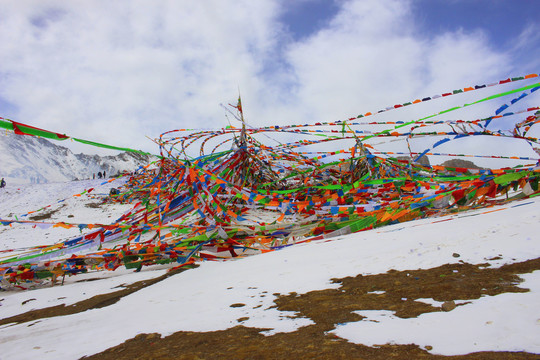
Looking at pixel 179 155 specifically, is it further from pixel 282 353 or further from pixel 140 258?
pixel 282 353

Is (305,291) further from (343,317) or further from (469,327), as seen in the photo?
(469,327)

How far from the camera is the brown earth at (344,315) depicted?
1131mm

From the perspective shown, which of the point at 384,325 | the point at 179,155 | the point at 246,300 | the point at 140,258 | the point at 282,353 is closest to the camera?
the point at 282,353

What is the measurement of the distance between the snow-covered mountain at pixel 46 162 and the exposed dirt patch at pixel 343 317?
2953 cm

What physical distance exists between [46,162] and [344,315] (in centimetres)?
5231

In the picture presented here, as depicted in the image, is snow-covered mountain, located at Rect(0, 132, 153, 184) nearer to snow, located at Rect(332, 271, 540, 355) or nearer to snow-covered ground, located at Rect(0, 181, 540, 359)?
snow-covered ground, located at Rect(0, 181, 540, 359)

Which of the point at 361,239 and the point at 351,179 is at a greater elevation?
the point at 351,179

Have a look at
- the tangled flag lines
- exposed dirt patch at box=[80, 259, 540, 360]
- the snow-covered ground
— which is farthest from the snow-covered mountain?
exposed dirt patch at box=[80, 259, 540, 360]

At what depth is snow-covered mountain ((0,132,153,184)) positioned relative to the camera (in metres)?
34.7

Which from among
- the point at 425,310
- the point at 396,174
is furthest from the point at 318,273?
the point at 396,174

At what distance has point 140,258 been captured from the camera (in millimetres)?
3846

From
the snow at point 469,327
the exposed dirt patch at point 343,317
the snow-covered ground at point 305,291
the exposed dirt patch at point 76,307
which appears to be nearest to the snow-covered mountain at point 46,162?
the exposed dirt patch at point 76,307

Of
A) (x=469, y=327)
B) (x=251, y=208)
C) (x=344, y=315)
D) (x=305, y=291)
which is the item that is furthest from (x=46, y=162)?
(x=469, y=327)

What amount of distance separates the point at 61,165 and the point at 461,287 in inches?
2170
